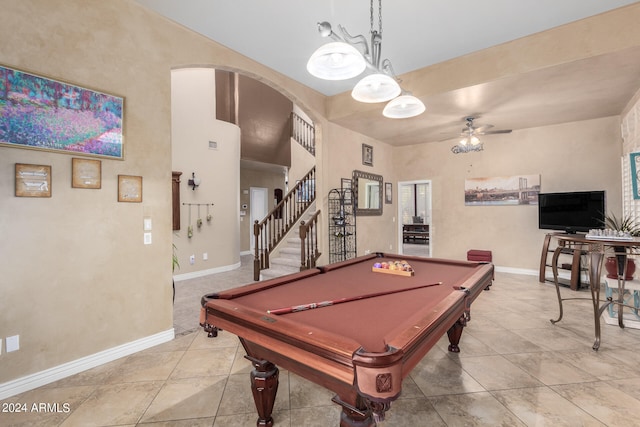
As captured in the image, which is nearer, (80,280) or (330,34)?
(330,34)

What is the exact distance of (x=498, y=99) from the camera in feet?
13.3

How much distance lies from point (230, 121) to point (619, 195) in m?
7.77

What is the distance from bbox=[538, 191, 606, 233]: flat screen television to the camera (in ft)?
15.3

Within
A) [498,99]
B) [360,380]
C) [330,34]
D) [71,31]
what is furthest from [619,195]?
[71,31]

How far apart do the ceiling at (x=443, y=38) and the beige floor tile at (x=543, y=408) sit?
10.6 feet

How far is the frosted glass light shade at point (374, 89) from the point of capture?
229 centimetres

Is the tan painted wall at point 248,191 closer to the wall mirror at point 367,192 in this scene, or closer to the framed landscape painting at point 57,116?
the wall mirror at point 367,192

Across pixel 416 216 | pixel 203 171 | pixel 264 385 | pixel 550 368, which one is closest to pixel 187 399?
pixel 264 385

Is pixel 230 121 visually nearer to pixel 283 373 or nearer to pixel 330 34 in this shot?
pixel 330 34

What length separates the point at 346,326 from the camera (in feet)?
4.57

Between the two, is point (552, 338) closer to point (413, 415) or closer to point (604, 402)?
point (604, 402)

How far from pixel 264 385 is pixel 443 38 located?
12.4 ft

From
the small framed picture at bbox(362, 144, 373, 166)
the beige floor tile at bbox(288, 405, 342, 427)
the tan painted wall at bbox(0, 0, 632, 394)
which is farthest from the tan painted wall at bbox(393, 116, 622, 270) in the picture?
the beige floor tile at bbox(288, 405, 342, 427)

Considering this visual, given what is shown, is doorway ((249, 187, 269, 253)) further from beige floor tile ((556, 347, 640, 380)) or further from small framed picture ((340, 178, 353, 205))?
beige floor tile ((556, 347, 640, 380))
